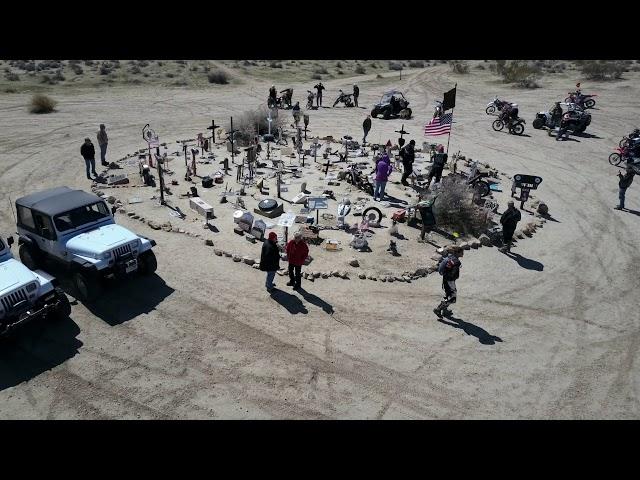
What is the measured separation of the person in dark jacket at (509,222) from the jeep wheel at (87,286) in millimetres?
10932

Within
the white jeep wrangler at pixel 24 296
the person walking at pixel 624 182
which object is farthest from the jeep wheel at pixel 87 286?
the person walking at pixel 624 182

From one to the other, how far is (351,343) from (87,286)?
6112 millimetres

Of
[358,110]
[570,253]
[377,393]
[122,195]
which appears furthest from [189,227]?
[358,110]

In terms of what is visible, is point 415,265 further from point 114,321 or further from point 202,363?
point 114,321

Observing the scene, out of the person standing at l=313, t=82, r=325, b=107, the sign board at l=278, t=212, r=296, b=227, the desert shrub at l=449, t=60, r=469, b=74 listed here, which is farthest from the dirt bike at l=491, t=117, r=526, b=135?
the desert shrub at l=449, t=60, r=469, b=74

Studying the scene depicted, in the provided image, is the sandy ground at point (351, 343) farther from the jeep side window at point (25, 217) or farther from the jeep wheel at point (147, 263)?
the jeep side window at point (25, 217)

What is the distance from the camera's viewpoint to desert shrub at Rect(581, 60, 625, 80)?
136ft

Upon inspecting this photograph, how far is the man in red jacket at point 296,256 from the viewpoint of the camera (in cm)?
1138

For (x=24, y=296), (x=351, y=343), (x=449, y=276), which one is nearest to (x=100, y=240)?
(x=24, y=296)

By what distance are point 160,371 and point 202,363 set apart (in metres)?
0.79

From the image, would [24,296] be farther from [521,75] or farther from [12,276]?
[521,75]

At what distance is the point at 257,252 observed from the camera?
1351 cm

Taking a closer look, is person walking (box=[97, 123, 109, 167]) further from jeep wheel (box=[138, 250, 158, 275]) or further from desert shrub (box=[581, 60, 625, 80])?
desert shrub (box=[581, 60, 625, 80])

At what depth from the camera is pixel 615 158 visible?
73.0 ft
